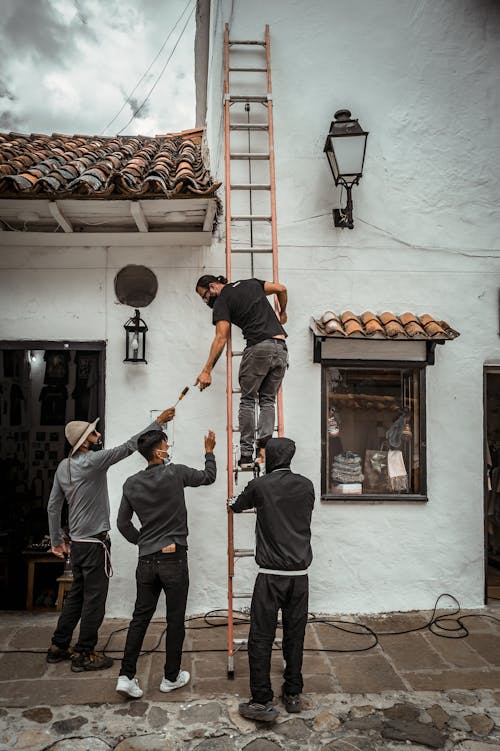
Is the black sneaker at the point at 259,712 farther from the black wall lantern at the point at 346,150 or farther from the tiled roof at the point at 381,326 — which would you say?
the black wall lantern at the point at 346,150

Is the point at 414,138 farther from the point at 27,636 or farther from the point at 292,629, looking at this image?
the point at 27,636

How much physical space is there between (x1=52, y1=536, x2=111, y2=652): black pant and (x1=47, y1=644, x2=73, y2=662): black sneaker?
0.03 m

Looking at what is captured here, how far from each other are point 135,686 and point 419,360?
13.1ft

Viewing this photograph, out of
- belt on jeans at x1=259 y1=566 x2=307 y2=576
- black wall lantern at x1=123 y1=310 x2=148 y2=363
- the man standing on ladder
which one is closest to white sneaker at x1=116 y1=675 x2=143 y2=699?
belt on jeans at x1=259 y1=566 x2=307 y2=576

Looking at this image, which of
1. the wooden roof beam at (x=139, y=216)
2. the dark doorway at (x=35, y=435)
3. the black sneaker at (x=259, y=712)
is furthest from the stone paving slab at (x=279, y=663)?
the wooden roof beam at (x=139, y=216)

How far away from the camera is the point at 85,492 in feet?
15.7

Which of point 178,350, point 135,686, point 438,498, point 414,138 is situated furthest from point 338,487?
point 414,138

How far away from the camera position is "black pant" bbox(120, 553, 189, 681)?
412cm

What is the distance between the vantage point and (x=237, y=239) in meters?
6.01

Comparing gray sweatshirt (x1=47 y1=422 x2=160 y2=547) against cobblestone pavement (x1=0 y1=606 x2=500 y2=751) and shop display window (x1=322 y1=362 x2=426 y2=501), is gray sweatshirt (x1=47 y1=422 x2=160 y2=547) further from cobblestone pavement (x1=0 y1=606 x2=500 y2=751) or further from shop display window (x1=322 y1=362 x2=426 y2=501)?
shop display window (x1=322 y1=362 x2=426 y2=501)

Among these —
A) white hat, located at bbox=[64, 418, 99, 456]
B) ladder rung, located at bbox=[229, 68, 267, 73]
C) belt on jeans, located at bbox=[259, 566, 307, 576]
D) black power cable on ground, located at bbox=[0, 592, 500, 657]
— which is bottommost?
black power cable on ground, located at bbox=[0, 592, 500, 657]

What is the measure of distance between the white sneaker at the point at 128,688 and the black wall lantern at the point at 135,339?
2.87 m

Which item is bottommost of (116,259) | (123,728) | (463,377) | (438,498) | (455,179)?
(123,728)

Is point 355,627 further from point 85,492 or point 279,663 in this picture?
point 85,492
